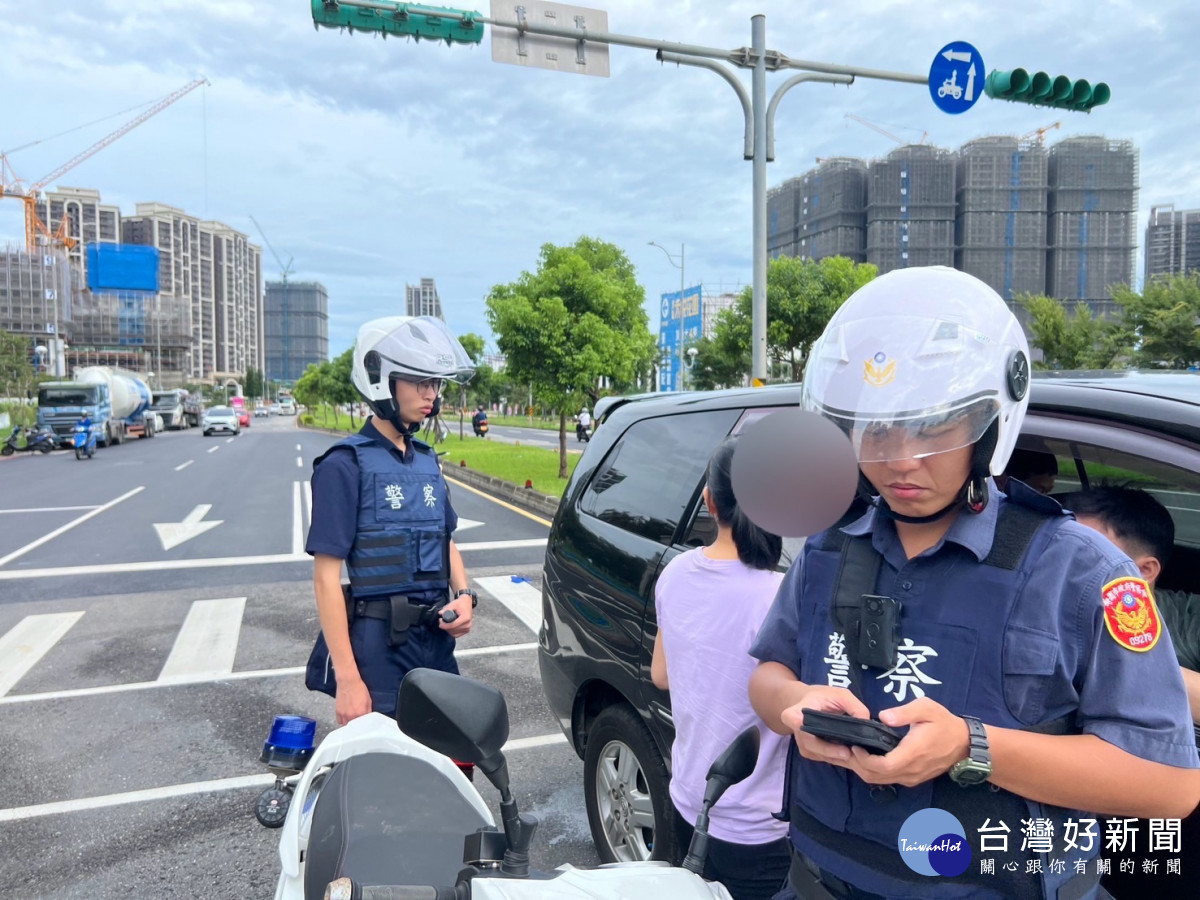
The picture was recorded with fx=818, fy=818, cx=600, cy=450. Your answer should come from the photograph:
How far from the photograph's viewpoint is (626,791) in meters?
2.81

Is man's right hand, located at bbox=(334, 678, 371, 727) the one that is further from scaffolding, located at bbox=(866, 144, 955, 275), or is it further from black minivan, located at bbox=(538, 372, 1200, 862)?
scaffolding, located at bbox=(866, 144, 955, 275)

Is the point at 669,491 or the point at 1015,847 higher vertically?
the point at 669,491

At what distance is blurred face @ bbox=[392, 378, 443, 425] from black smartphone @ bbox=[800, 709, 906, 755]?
1.99 meters

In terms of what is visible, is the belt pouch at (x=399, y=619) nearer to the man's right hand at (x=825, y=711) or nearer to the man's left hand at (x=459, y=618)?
the man's left hand at (x=459, y=618)

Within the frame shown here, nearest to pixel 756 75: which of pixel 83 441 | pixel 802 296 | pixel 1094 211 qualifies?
pixel 802 296

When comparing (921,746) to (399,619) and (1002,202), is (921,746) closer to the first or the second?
(399,619)

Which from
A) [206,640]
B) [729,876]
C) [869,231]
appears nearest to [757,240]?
[206,640]

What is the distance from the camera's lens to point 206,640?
6.34m

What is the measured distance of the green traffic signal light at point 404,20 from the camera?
7.21 metres

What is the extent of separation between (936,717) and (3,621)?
818 centimetres

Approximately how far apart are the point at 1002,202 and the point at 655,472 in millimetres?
84005

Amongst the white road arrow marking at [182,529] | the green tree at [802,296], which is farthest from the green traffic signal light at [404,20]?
the green tree at [802,296]

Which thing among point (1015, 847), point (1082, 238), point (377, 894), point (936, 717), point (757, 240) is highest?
point (1082, 238)

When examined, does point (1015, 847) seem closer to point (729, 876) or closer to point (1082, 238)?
point (729, 876)
